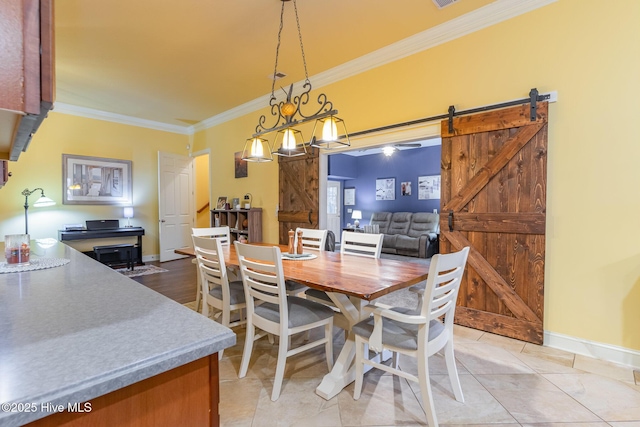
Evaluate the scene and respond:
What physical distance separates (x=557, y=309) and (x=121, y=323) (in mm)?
3000

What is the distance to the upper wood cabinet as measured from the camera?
441mm

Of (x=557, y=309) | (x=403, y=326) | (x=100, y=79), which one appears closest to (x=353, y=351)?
(x=403, y=326)

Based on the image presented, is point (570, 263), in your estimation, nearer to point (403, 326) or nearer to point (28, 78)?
point (403, 326)

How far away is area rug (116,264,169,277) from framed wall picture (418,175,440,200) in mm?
5988

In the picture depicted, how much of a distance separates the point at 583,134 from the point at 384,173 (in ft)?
20.7

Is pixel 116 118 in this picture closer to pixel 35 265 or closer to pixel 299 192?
pixel 299 192

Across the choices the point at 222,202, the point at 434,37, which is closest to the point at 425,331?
the point at 434,37

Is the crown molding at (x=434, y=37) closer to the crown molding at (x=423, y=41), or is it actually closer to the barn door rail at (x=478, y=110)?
the crown molding at (x=423, y=41)

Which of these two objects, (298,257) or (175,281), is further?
(175,281)

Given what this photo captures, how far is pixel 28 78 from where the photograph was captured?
1.49 ft

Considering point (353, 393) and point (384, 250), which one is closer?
point (353, 393)

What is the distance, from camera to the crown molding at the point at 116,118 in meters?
5.33

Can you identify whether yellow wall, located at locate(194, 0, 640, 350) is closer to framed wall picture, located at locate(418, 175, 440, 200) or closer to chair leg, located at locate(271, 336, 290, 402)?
chair leg, located at locate(271, 336, 290, 402)

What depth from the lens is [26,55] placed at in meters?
0.45
